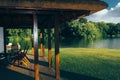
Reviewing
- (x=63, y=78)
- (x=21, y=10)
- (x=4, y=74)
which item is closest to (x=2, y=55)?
(x=4, y=74)

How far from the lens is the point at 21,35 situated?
53875 millimetres

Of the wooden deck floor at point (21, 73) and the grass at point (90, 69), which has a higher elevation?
the wooden deck floor at point (21, 73)

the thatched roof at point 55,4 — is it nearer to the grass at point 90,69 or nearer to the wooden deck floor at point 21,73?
the wooden deck floor at point 21,73

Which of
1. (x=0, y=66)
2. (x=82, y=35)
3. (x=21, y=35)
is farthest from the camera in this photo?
(x=82, y=35)

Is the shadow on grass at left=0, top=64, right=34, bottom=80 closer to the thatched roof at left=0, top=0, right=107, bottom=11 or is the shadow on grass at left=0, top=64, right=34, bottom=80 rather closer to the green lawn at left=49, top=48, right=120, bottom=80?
the green lawn at left=49, top=48, right=120, bottom=80

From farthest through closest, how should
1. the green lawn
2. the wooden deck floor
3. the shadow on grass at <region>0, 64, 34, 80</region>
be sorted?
1. the green lawn
2. the shadow on grass at <region>0, 64, 34, 80</region>
3. the wooden deck floor

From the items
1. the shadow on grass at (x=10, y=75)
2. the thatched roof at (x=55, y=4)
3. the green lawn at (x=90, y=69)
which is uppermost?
the thatched roof at (x=55, y=4)

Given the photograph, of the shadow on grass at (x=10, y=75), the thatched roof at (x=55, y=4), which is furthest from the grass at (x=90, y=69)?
the thatched roof at (x=55, y=4)

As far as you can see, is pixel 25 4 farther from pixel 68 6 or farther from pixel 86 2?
pixel 86 2

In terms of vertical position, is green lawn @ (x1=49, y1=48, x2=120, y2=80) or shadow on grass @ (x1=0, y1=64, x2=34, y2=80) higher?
shadow on grass @ (x1=0, y1=64, x2=34, y2=80)

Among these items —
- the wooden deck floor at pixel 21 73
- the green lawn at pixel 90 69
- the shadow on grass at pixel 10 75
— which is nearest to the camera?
the wooden deck floor at pixel 21 73

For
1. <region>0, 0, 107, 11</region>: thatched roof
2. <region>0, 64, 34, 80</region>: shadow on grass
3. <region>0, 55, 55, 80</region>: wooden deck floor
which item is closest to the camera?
<region>0, 0, 107, 11</region>: thatched roof

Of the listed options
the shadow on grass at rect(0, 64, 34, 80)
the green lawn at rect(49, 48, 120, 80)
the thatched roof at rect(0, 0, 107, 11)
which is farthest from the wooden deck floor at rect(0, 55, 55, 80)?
the thatched roof at rect(0, 0, 107, 11)

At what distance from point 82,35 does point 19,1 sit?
73.5 meters
